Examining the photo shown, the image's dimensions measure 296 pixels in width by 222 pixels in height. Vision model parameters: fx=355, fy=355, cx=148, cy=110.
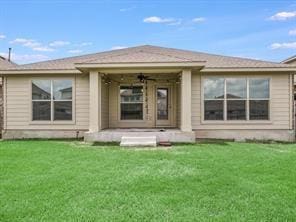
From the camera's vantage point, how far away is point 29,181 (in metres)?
6.18

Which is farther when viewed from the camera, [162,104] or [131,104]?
[162,104]

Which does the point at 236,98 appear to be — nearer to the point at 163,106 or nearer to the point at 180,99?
the point at 180,99

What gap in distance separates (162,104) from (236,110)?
3.31 m

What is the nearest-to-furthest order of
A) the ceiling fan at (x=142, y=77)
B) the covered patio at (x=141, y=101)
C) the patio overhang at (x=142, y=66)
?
the patio overhang at (x=142, y=66)
the ceiling fan at (x=142, y=77)
the covered patio at (x=141, y=101)

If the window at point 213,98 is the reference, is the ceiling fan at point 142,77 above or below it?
above

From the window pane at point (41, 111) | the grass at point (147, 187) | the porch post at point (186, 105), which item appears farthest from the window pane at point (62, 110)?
the grass at point (147, 187)

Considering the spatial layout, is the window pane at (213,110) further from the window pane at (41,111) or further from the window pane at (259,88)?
the window pane at (41,111)

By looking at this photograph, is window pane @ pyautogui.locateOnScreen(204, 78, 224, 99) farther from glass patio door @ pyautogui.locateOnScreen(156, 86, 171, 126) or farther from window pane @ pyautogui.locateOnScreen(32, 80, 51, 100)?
window pane @ pyautogui.locateOnScreen(32, 80, 51, 100)

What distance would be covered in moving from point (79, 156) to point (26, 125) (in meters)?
6.08

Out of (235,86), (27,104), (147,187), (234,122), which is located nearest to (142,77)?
(235,86)

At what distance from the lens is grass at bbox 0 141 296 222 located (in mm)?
4449

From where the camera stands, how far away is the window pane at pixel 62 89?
14211mm

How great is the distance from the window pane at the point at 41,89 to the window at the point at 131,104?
312 cm

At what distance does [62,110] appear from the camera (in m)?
14.3
